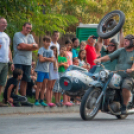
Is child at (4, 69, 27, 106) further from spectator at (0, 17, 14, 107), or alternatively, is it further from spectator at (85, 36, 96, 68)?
spectator at (85, 36, 96, 68)

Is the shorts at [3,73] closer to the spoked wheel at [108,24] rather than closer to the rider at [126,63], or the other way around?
the rider at [126,63]

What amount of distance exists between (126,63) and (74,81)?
1.14m

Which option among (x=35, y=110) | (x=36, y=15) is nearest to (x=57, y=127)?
(x=35, y=110)

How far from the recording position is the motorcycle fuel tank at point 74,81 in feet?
27.8

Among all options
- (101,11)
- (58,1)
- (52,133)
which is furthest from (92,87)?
(101,11)

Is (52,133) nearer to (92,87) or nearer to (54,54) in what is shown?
(92,87)

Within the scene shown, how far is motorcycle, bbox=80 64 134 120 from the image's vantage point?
810 centimetres

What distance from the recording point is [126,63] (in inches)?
338

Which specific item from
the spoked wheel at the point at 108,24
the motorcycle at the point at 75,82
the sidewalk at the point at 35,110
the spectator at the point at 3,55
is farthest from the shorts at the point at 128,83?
the spectator at the point at 3,55

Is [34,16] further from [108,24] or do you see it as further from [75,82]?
[75,82]

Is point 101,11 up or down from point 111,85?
up

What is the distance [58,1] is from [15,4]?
4.69 feet

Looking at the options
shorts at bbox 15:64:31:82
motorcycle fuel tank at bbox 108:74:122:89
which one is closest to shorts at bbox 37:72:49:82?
shorts at bbox 15:64:31:82

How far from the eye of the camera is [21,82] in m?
10.0
